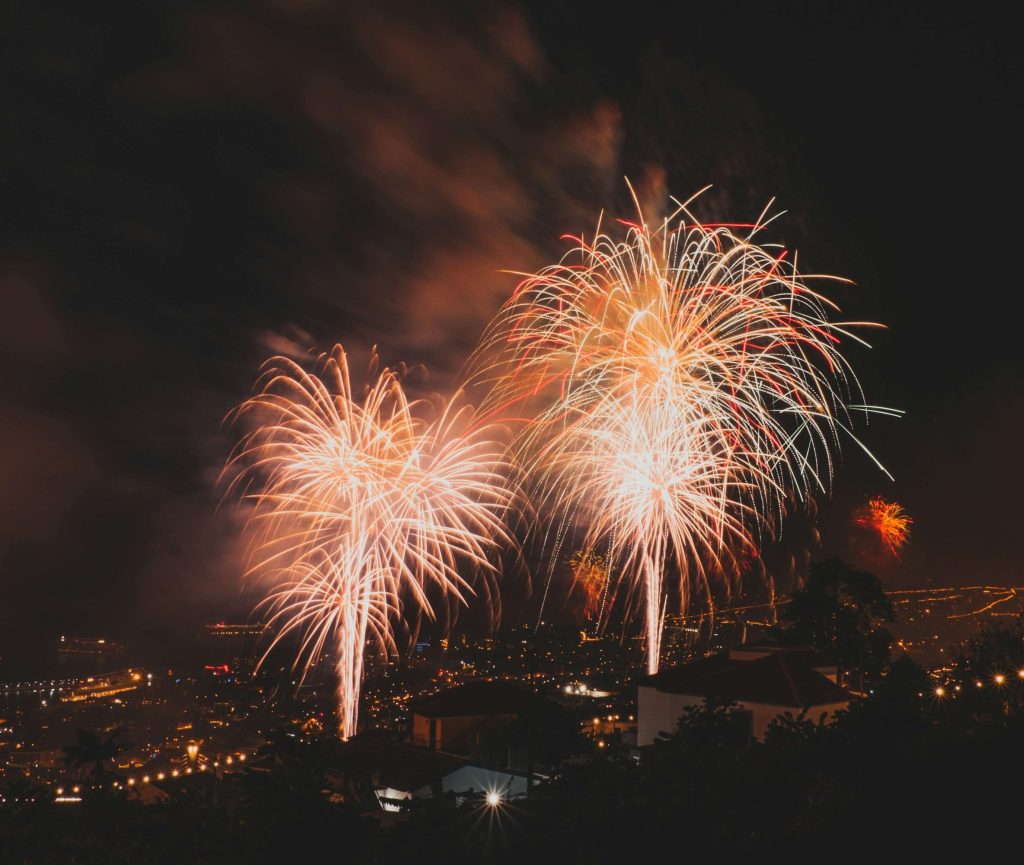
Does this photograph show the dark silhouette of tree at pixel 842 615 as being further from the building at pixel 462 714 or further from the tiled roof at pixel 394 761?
the tiled roof at pixel 394 761

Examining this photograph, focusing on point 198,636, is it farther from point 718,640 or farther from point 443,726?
point 443,726

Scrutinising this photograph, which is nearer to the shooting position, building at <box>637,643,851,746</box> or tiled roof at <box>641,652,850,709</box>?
building at <box>637,643,851,746</box>

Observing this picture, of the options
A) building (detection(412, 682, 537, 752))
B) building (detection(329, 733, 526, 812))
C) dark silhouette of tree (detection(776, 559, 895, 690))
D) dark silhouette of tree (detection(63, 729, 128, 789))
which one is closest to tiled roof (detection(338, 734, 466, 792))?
building (detection(329, 733, 526, 812))

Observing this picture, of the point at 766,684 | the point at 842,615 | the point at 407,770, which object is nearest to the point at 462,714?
the point at 407,770

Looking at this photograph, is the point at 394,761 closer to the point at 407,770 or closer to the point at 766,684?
the point at 407,770

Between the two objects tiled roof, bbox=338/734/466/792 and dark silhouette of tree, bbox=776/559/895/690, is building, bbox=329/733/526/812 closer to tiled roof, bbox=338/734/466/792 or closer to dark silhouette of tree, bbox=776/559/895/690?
tiled roof, bbox=338/734/466/792

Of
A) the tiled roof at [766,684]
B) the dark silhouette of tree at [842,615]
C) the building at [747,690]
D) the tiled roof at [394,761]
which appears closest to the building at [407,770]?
the tiled roof at [394,761]

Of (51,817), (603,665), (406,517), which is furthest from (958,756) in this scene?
(603,665)
